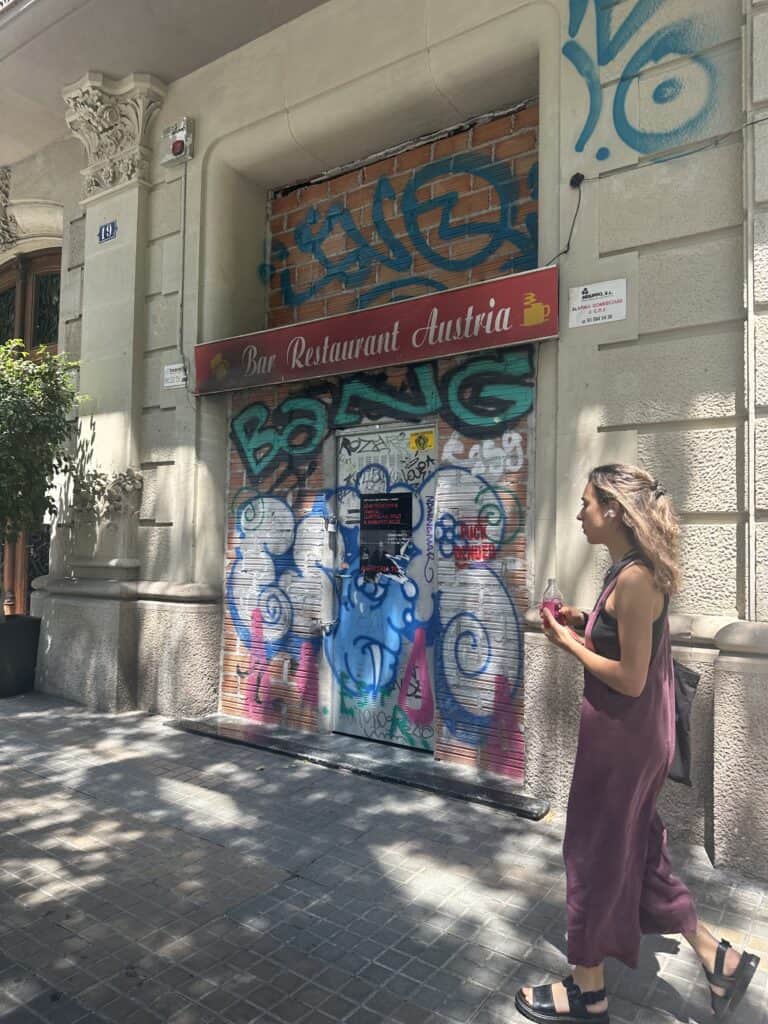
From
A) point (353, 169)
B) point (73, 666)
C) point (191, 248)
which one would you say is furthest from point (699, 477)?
point (73, 666)

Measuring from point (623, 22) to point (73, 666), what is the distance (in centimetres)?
674

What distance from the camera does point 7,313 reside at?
9727mm

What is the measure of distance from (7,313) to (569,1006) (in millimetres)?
10013

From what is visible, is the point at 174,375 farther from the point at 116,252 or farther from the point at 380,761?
the point at 380,761

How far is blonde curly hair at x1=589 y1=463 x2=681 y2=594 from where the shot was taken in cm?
242

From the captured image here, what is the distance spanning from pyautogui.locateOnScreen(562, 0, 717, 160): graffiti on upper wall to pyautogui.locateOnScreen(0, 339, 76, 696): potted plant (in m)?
4.98

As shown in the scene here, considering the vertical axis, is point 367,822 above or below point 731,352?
below

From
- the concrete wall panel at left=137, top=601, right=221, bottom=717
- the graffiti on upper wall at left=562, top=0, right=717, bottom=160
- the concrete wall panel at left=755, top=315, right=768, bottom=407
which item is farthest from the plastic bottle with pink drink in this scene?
the concrete wall panel at left=137, top=601, right=221, bottom=717

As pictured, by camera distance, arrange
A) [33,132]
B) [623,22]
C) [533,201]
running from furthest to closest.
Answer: [33,132] < [533,201] < [623,22]

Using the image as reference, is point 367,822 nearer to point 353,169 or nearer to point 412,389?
point 412,389

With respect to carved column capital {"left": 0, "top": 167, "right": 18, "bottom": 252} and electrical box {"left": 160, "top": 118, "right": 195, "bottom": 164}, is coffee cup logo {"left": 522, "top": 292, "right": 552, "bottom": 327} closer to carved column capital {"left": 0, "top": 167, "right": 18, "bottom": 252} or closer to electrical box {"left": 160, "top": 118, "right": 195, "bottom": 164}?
electrical box {"left": 160, "top": 118, "right": 195, "bottom": 164}

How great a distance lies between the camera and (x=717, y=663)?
3.81 m

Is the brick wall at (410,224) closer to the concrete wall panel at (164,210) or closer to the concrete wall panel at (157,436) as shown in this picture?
the concrete wall panel at (164,210)

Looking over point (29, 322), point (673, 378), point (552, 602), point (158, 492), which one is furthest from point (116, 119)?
point (552, 602)
